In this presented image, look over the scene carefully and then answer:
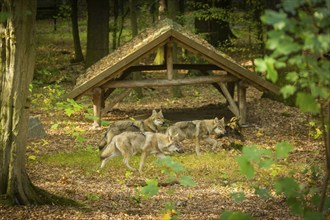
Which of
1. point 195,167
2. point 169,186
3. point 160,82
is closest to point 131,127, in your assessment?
point 195,167

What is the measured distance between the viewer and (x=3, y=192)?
28.9ft

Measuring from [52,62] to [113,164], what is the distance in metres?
20.1

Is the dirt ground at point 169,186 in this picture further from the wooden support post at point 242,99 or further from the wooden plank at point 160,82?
the wooden plank at point 160,82

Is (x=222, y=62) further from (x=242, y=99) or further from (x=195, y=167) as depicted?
(x=195, y=167)

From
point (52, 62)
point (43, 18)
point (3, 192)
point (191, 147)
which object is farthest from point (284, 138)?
point (43, 18)

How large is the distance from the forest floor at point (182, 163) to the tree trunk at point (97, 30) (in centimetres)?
480

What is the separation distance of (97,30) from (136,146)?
14.1 metres

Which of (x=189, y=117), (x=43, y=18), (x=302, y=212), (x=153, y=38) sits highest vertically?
(x=43, y=18)

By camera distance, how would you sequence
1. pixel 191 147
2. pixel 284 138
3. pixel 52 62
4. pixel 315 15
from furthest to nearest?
pixel 52 62
pixel 284 138
pixel 191 147
pixel 315 15

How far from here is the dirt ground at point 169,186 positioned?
9.23 meters

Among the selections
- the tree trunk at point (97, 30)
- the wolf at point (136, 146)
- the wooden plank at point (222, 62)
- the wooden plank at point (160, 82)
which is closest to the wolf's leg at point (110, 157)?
the wolf at point (136, 146)

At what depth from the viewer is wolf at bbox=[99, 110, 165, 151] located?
46.7 ft

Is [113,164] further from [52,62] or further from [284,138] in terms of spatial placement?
[52,62]

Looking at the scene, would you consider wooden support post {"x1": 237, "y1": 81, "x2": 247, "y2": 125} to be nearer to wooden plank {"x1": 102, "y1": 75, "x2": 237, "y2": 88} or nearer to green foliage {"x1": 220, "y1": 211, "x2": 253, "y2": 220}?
wooden plank {"x1": 102, "y1": 75, "x2": 237, "y2": 88}
